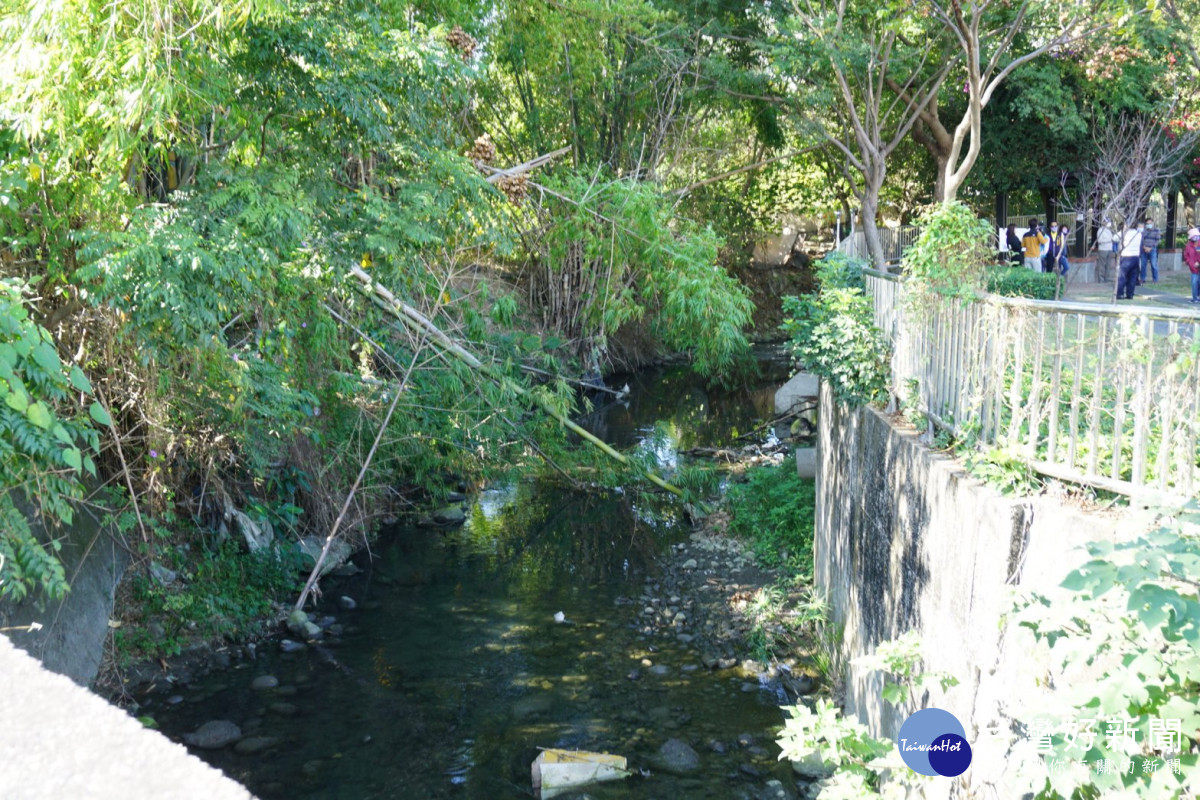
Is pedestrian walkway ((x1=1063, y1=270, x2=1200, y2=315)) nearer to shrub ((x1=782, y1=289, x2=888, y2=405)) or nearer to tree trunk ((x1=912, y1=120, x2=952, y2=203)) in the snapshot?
tree trunk ((x1=912, y1=120, x2=952, y2=203))

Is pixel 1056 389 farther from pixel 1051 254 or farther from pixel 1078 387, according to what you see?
pixel 1051 254

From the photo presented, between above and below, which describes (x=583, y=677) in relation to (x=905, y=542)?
below

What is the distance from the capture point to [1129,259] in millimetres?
16828

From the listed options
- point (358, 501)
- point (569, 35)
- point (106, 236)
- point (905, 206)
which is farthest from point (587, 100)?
point (905, 206)

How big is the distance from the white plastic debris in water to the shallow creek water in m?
0.09

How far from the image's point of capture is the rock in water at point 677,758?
20.9 ft

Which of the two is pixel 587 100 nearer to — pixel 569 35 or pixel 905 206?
pixel 569 35

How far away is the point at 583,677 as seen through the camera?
772 centimetres

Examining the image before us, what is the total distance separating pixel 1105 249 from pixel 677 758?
17577 millimetres

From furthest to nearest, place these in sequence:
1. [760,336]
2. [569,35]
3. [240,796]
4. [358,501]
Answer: [760,336]
[569,35]
[358,501]
[240,796]

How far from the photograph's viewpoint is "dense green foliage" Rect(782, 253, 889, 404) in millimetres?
7246

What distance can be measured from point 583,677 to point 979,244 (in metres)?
4.47

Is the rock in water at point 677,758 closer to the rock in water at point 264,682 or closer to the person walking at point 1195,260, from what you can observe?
the rock in water at point 264,682

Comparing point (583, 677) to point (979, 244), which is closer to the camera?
point (979, 244)
